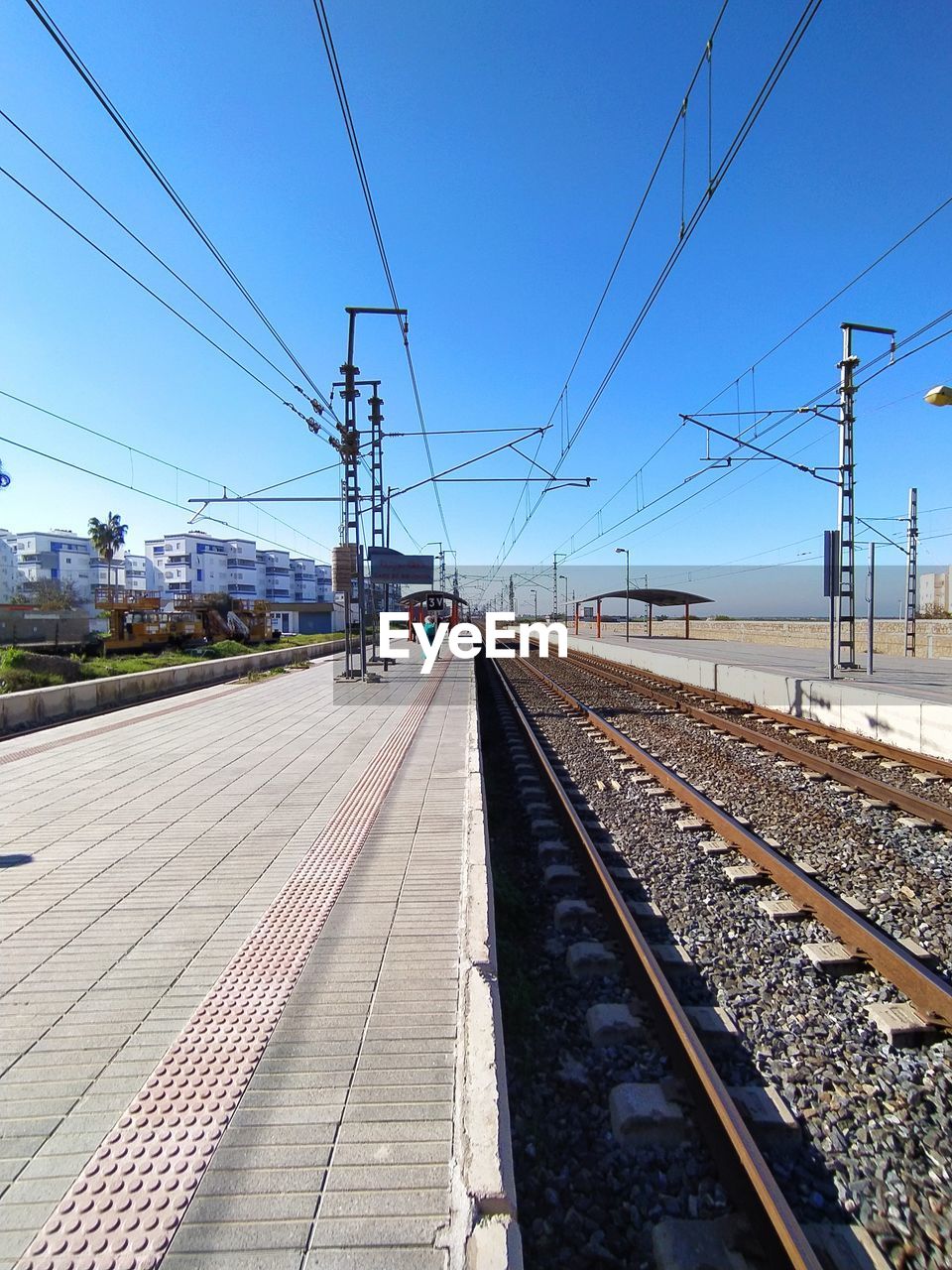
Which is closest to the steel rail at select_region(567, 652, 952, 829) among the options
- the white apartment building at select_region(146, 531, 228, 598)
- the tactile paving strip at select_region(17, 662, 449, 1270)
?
the tactile paving strip at select_region(17, 662, 449, 1270)

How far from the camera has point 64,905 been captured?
13.6 ft

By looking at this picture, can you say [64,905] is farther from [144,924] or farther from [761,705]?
[761,705]

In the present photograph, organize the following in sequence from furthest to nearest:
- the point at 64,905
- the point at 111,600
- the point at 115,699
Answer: the point at 111,600
the point at 115,699
the point at 64,905

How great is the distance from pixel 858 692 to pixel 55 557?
124 m

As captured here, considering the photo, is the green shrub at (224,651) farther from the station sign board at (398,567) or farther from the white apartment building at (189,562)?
the white apartment building at (189,562)

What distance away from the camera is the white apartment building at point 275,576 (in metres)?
125

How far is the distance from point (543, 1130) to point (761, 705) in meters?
14.2

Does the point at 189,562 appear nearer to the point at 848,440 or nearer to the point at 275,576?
the point at 275,576

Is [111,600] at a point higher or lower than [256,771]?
higher

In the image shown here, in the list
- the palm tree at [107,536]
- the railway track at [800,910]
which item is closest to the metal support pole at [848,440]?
the railway track at [800,910]

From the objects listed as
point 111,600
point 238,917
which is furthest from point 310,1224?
point 111,600

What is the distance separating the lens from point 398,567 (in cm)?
2117

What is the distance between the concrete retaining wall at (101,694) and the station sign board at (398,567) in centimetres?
539
